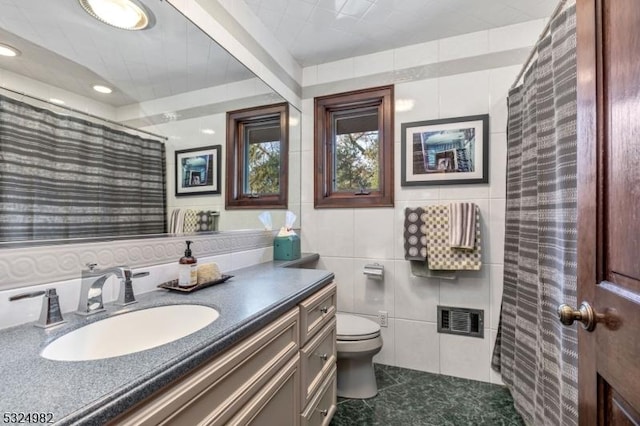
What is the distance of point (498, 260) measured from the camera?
191 centimetres

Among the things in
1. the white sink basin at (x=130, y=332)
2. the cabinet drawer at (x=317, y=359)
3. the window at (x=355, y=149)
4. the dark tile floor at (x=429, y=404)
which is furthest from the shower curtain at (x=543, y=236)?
the white sink basin at (x=130, y=332)

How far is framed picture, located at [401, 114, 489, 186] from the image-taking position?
1.93 metres

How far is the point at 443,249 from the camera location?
6.31ft

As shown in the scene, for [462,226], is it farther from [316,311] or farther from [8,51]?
[8,51]

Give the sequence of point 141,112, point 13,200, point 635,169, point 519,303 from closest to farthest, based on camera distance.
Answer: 1. point 635,169
2. point 13,200
3. point 141,112
4. point 519,303

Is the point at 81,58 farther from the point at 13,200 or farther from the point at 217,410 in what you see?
the point at 217,410

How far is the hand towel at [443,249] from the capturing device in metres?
1.87

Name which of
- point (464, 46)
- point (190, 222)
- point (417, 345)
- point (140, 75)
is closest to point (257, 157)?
point (190, 222)

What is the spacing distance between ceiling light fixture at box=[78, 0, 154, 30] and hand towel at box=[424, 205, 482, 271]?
1.78m

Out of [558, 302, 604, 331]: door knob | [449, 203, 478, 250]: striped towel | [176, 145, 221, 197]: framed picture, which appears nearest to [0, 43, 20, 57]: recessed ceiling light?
[176, 145, 221, 197]: framed picture

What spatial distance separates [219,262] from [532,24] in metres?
2.36

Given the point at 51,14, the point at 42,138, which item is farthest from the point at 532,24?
the point at 42,138

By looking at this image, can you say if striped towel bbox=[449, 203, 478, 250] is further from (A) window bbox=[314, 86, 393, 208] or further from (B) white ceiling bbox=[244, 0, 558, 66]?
(B) white ceiling bbox=[244, 0, 558, 66]

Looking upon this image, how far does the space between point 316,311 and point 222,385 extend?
63 cm
